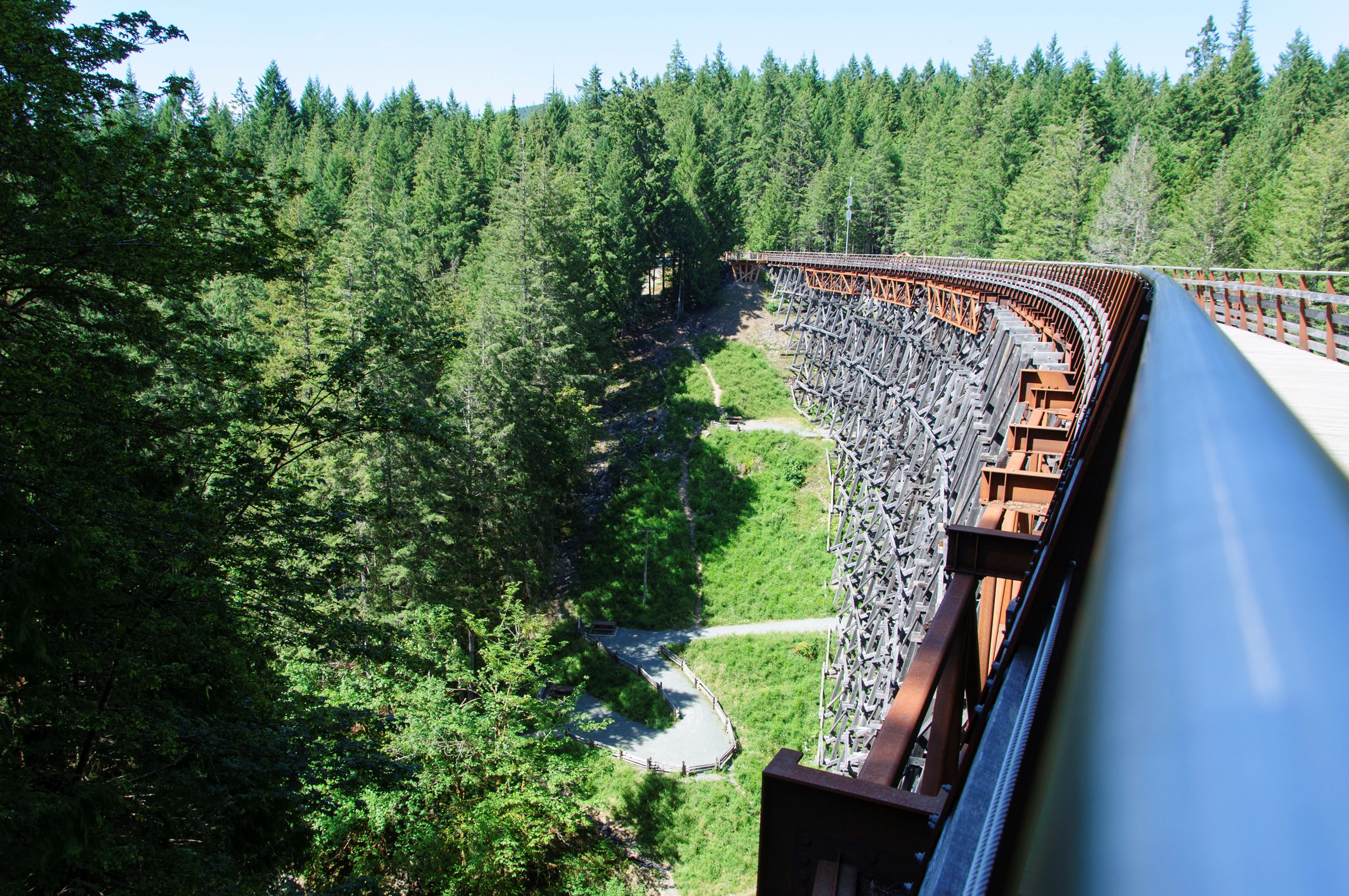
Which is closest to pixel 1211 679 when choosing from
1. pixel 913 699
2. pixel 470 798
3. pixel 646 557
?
pixel 913 699

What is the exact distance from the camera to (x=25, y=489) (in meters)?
5.26

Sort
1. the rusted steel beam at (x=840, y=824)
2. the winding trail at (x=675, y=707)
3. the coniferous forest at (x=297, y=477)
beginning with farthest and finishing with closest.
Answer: the winding trail at (x=675, y=707), the coniferous forest at (x=297, y=477), the rusted steel beam at (x=840, y=824)

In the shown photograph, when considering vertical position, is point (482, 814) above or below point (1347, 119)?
below

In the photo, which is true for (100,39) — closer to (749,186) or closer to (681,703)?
(681,703)

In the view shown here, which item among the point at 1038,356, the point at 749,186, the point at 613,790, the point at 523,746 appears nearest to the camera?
the point at 1038,356

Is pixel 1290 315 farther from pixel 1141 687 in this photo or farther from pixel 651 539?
pixel 651 539

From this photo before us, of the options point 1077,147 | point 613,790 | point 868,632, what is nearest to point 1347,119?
point 1077,147

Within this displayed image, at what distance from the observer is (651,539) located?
2772 cm

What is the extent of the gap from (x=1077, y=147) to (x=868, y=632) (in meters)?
34.2

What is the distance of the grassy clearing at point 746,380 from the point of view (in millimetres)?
34875

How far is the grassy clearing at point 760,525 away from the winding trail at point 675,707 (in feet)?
2.33

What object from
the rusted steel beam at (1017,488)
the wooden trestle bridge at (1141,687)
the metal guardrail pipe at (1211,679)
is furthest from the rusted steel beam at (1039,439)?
the metal guardrail pipe at (1211,679)

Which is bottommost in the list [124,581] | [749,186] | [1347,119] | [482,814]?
[482,814]

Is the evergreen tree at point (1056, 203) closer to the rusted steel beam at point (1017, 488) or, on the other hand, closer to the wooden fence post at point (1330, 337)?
the wooden fence post at point (1330, 337)
